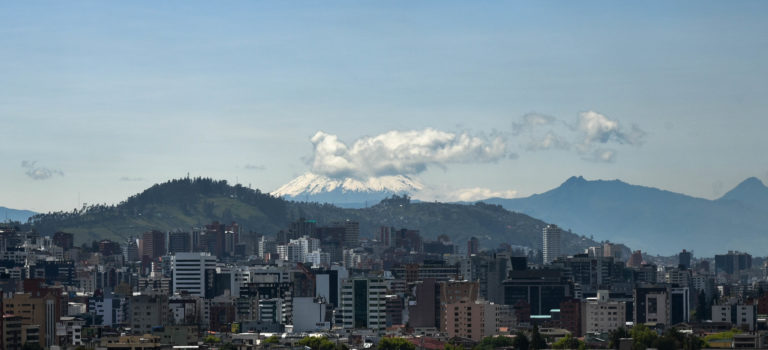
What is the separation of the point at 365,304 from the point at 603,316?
29060mm

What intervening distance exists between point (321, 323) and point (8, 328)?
55435 millimetres

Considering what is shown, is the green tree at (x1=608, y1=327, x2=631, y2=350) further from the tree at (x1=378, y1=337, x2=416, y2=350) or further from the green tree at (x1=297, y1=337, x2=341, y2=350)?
the green tree at (x1=297, y1=337, x2=341, y2=350)

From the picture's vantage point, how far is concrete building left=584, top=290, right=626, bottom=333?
7392 inches

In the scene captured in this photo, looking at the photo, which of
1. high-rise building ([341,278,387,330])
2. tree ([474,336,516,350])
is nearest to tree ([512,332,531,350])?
tree ([474,336,516,350])

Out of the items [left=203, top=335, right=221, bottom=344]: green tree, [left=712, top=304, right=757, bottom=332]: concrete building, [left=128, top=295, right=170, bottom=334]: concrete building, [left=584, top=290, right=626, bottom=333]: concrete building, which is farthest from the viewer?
[left=712, top=304, right=757, bottom=332]: concrete building

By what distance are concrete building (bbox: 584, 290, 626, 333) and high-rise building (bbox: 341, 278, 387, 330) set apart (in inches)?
960

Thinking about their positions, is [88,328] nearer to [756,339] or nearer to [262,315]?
[262,315]

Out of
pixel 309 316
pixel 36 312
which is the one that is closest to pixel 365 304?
pixel 309 316

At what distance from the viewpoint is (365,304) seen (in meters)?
181

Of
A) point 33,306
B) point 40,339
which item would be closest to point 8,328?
point 40,339

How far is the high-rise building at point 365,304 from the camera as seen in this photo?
17962 centimetres

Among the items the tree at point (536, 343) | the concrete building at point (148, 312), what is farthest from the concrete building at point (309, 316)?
the tree at point (536, 343)

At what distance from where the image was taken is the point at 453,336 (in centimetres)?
15988

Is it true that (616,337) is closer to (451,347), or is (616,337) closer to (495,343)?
(495,343)
